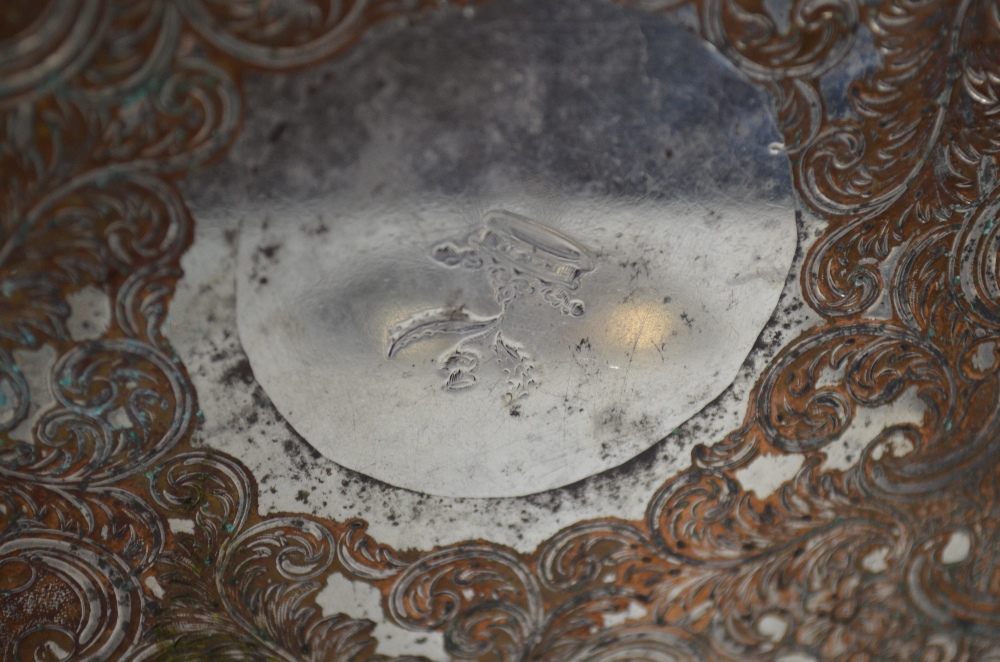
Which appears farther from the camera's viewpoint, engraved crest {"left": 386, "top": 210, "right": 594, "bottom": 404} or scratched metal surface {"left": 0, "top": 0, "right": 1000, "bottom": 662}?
engraved crest {"left": 386, "top": 210, "right": 594, "bottom": 404}

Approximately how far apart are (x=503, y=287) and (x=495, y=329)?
0.25ft

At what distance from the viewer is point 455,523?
56.2 inches

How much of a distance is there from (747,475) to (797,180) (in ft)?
1.82

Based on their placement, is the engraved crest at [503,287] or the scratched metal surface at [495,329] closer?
the scratched metal surface at [495,329]

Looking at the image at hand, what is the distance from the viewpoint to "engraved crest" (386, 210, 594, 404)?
1232 millimetres

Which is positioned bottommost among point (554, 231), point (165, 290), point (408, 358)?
point (165, 290)

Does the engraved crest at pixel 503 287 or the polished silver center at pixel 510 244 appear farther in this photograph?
the engraved crest at pixel 503 287

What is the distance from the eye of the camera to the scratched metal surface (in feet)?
3.58

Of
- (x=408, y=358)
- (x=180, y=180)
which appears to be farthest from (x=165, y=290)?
(x=408, y=358)

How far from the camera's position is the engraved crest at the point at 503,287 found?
123 cm

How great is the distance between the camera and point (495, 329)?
1307mm

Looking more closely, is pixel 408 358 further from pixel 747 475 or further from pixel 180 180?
pixel 747 475

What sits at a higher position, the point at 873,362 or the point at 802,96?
the point at 802,96

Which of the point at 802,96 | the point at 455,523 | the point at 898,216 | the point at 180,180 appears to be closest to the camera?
the point at 180,180
